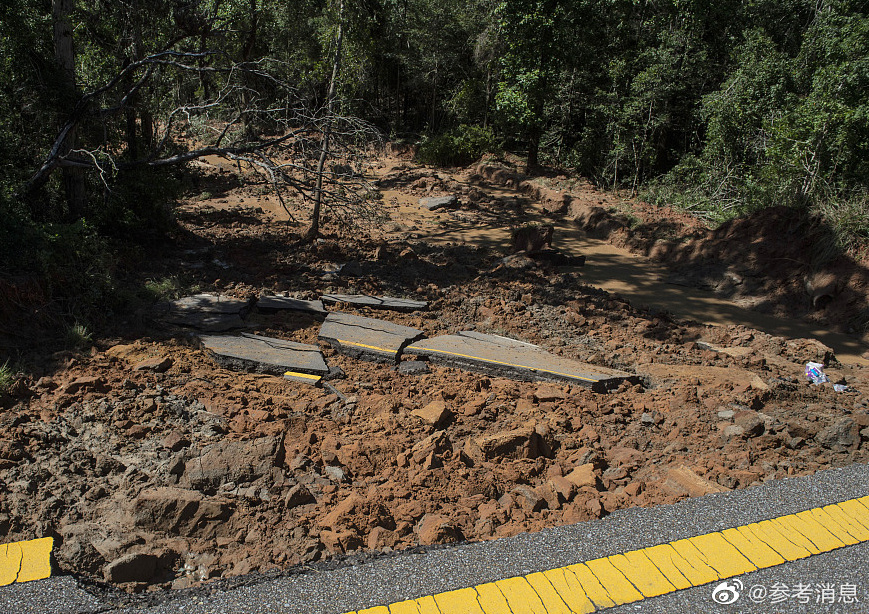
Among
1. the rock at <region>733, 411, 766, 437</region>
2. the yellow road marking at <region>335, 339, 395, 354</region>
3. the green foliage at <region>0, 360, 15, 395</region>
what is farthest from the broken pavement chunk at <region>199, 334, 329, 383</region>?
the rock at <region>733, 411, 766, 437</region>

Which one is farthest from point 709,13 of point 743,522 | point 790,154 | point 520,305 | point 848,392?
point 743,522

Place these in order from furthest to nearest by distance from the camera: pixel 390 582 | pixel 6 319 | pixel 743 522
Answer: pixel 6 319 < pixel 743 522 < pixel 390 582

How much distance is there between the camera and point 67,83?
6.64 metres

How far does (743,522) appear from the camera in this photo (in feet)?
8.54

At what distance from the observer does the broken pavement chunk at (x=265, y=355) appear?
482cm

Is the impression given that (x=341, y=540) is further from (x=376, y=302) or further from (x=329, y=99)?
(x=329, y=99)

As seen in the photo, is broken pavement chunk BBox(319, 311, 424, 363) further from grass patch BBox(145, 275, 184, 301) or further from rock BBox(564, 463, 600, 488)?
rock BBox(564, 463, 600, 488)

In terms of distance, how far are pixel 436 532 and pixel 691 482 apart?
1.47m

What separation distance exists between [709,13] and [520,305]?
1105cm

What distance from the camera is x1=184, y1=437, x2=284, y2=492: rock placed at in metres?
3.17

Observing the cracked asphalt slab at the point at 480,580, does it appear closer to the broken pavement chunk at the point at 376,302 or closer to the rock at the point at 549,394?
the rock at the point at 549,394

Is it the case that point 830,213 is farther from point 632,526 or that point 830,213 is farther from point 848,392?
point 632,526

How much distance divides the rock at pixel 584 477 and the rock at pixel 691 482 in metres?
0.42

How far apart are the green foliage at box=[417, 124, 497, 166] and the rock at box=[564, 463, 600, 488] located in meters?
14.4
